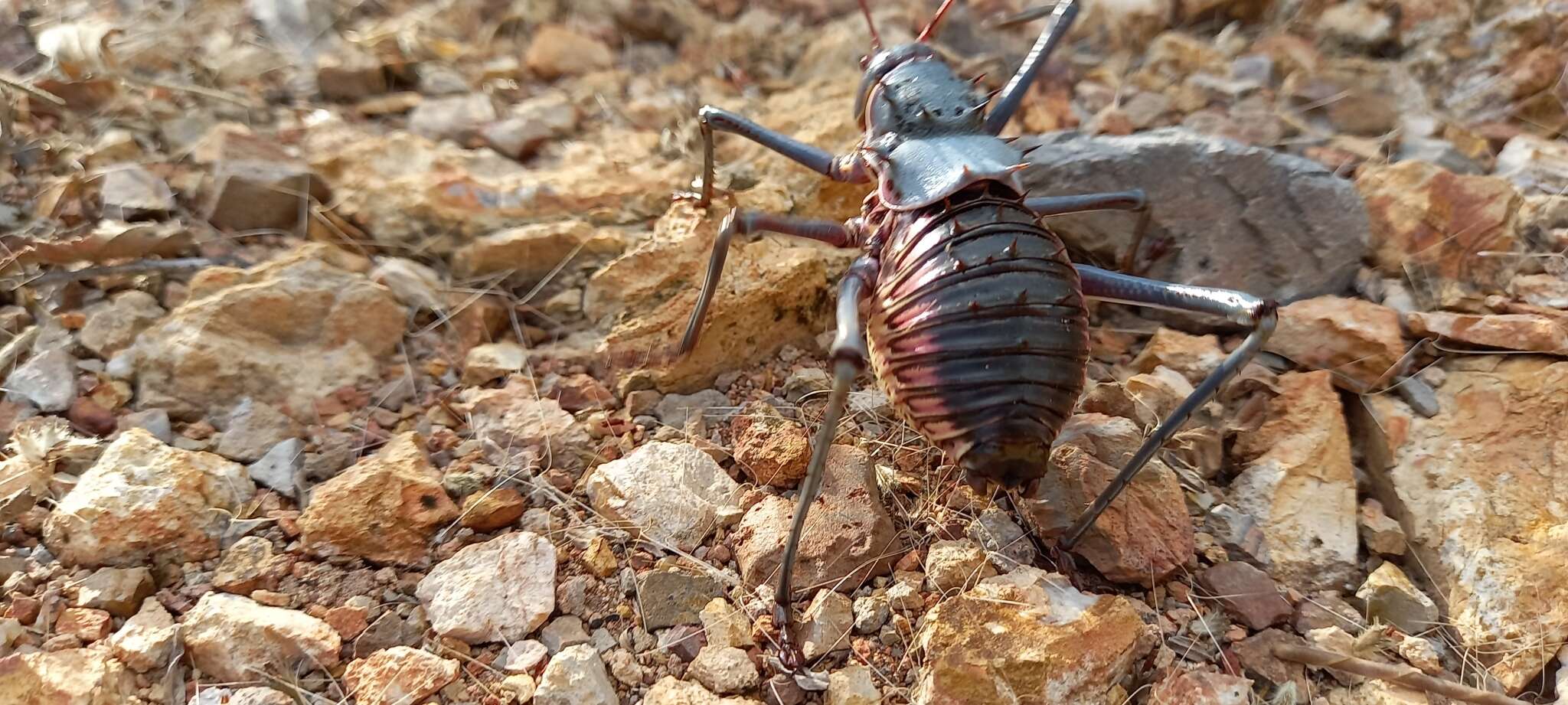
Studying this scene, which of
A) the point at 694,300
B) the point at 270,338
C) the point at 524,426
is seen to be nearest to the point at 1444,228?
the point at 694,300

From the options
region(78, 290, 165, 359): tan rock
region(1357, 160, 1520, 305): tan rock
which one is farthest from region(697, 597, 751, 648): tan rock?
region(1357, 160, 1520, 305): tan rock

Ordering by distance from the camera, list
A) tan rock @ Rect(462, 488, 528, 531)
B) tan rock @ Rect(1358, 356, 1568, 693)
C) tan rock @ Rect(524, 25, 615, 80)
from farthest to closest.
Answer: tan rock @ Rect(524, 25, 615, 80)
tan rock @ Rect(462, 488, 528, 531)
tan rock @ Rect(1358, 356, 1568, 693)

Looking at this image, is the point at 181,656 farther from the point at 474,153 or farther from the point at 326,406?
the point at 474,153

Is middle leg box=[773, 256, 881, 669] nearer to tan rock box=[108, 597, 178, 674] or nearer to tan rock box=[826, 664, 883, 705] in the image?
tan rock box=[826, 664, 883, 705]

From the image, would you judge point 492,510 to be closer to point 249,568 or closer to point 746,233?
point 249,568

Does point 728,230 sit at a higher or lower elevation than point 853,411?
higher

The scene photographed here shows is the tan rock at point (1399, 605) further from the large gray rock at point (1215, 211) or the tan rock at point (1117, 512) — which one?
the large gray rock at point (1215, 211)

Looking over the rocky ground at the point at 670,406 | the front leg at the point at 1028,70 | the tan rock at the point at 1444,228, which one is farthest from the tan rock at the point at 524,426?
the tan rock at the point at 1444,228

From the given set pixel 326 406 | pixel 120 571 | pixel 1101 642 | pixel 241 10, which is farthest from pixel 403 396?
pixel 241 10
